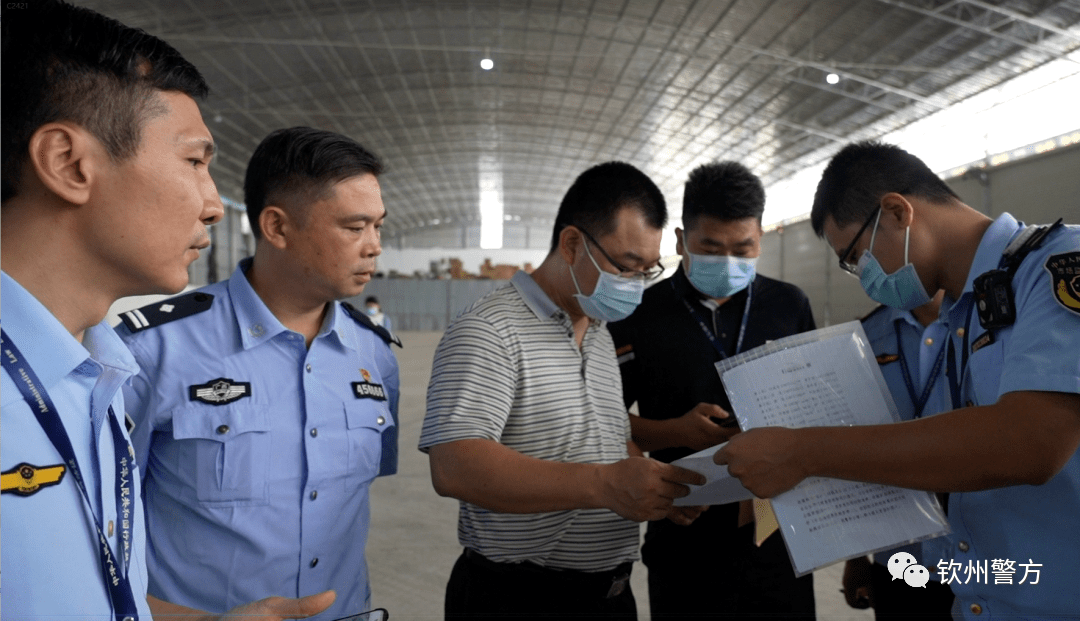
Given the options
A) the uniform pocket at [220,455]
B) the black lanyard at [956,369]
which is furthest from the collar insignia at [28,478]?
the black lanyard at [956,369]

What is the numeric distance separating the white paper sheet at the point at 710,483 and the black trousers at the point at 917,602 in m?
0.92

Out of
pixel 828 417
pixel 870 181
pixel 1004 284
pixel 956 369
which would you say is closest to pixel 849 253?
pixel 870 181

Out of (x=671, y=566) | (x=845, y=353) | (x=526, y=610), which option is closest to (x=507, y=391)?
(x=526, y=610)

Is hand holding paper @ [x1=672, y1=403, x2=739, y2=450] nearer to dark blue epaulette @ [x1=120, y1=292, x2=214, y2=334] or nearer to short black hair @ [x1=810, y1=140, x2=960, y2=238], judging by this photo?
short black hair @ [x1=810, y1=140, x2=960, y2=238]

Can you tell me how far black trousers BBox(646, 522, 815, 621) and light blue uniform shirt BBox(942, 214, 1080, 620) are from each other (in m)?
0.72

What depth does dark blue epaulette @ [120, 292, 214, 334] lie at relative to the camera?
168 centimetres

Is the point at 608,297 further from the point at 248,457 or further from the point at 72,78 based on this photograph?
the point at 72,78

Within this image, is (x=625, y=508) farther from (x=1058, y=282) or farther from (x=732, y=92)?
(x=732, y=92)

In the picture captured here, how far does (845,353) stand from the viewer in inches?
60.7

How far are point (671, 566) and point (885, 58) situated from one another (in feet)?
53.6

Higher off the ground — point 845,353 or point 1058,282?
point 1058,282

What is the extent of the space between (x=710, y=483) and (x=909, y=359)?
1153 mm

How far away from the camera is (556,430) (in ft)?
5.72

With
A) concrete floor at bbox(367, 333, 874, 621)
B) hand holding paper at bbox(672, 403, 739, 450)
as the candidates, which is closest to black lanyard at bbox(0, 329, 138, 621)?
hand holding paper at bbox(672, 403, 739, 450)
